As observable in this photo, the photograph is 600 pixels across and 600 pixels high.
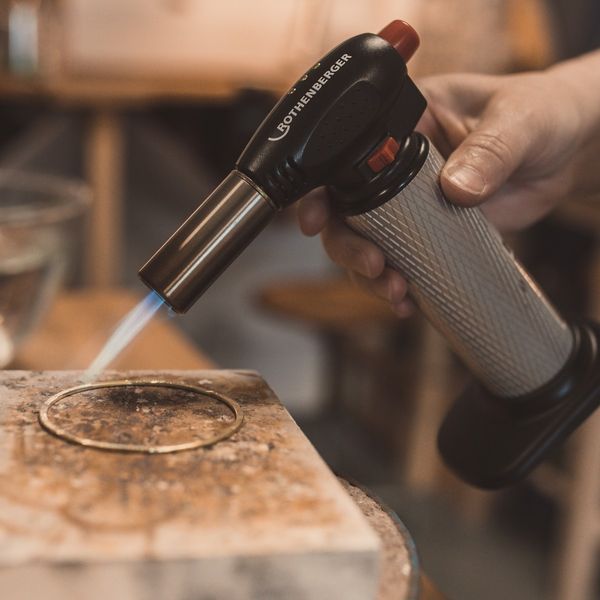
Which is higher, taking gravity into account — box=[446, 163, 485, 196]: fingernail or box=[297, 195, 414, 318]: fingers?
box=[446, 163, 485, 196]: fingernail

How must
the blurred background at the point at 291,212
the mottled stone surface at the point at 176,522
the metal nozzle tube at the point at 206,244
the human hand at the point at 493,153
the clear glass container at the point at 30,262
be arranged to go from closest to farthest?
the mottled stone surface at the point at 176,522 < the metal nozzle tube at the point at 206,244 < the human hand at the point at 493,153 < the clear glass container at the point at 30,262 < the blurred background at the point at 291,212

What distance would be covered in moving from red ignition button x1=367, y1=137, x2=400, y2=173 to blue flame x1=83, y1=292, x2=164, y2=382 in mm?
149

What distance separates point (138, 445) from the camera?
450 millimetres

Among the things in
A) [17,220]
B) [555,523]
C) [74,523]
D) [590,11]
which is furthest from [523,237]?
[74,523]

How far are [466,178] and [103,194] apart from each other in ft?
4.88

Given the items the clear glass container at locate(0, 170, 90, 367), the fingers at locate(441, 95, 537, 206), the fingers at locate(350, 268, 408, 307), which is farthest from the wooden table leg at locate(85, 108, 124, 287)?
the fingers at locate(441, 95, 537, 206)

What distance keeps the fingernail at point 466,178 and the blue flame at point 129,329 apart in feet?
0.66

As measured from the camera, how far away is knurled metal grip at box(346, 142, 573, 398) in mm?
559

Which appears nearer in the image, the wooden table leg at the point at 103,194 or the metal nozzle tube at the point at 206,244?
the metal nozzle tube at the point at 206,244

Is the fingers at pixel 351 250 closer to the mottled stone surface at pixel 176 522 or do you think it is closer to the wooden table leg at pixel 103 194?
the mottled stone surface at pixel 176 522

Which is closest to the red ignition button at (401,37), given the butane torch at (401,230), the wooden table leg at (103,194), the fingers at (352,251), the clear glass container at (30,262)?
the butane torch at (401,230)

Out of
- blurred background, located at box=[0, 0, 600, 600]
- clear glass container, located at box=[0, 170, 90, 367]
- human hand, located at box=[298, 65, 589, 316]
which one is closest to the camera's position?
human hand, located at box=[298, 65, 589, 316]

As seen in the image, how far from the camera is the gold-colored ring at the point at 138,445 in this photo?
0.44 meters

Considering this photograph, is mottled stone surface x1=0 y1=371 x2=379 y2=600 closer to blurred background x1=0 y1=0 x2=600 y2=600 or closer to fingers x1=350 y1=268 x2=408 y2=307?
fingers x1=350 y1=268 x2=408 y2=307
